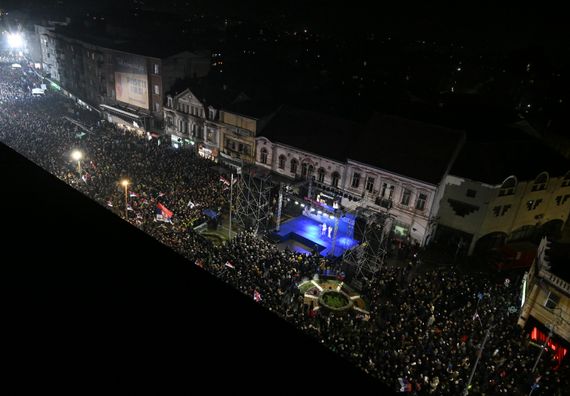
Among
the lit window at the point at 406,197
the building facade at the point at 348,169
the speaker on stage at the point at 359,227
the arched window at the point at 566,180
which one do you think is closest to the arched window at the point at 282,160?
the building facade at the point at 348,169

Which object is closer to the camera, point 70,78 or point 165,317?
point 165,317

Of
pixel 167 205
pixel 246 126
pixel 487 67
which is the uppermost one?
pixel 487 67

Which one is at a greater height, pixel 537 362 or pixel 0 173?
pixel 0 173

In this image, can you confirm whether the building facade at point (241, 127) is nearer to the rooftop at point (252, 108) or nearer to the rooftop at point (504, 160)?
the rooftop at point (252, 108)

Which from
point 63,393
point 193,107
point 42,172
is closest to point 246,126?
point 193,107

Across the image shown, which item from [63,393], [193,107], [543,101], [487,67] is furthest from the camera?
[487,67]

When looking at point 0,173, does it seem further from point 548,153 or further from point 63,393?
point 548,153
